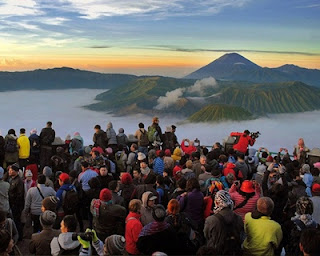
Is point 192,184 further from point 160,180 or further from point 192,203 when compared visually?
point 160,180

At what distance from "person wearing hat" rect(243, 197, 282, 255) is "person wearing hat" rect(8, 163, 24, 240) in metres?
3.33

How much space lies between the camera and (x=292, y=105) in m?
31.3

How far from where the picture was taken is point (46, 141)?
9.88 m

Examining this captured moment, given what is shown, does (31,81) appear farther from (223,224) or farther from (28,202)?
(223,224)

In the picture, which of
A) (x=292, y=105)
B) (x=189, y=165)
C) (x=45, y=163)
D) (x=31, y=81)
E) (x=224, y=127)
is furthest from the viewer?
(x=31, y=81)

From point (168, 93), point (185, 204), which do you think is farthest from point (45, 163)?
point (168, 93)

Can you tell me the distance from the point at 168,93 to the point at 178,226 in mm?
28941

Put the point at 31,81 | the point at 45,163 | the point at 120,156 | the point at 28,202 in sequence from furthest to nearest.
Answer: the point at 31,81
the point at 45,163
the point at 120,156
the point at 28,202

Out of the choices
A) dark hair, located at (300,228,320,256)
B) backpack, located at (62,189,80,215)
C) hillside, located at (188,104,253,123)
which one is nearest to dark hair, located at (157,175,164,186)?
backpack, located at (62,189,80,215)

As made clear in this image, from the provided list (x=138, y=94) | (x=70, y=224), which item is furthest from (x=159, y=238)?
(x=138, y=94)

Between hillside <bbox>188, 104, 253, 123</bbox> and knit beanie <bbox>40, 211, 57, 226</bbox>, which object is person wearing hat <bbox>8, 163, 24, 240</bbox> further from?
hillside <bbox>188, 104, 253, 123</bbox>

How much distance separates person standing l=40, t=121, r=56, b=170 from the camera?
9883 mm

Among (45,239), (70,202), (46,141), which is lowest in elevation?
(70,202)

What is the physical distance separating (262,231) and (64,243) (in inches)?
78.1
